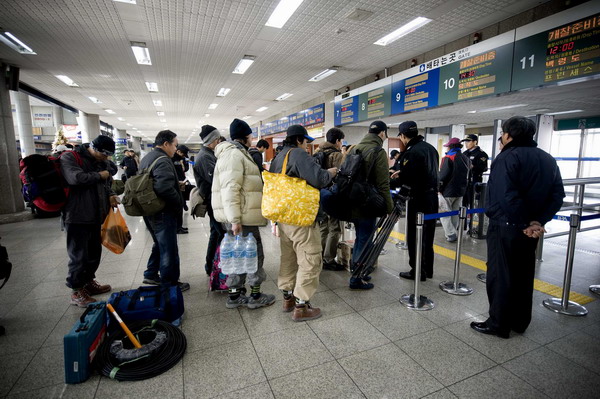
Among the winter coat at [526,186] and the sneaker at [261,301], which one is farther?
the sneaker at [261,301]

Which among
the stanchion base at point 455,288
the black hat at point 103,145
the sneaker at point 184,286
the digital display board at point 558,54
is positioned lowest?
the stanchion base at point 455,288

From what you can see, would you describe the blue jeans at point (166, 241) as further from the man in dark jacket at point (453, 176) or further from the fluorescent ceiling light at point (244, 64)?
the man in dark jacket at point (453, 176)

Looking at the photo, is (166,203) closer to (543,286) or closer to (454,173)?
(543,286)

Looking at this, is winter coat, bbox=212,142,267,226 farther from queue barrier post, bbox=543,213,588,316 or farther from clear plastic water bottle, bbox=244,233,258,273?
queue barrier post, bbox=543,213,588,316

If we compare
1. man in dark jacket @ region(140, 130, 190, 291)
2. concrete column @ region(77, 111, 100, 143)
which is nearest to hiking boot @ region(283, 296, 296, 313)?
man in dark jacket @ region(140, 130, 190, 291)

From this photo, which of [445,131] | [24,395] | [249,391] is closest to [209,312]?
[249,391]

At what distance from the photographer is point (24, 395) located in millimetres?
1822

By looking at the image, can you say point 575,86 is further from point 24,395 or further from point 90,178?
point 24,395

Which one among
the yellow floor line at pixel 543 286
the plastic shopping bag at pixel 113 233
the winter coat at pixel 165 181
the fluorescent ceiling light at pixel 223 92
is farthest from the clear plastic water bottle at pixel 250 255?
the fluorescent ceiling light at pixel 223 92

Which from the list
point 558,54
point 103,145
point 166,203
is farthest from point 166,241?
point 558,54

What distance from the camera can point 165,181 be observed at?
9.34ft

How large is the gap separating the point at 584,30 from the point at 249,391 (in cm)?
519

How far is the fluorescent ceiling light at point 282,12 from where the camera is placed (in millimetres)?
4023

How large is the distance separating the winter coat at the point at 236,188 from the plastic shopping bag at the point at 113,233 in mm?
1316
